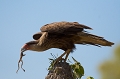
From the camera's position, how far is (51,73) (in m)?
4.39

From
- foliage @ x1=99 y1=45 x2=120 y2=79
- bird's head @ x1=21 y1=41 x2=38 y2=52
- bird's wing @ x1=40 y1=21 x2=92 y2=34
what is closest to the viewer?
bird's head @ x1=21 y1=41 x2=38 y2=52

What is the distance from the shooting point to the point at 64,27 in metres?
5.47

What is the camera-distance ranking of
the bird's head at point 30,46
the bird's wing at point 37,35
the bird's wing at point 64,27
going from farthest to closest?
1. the bird's wing at point 37,35
2. the bird's wing at point 64,27
3. the bird's head at point 30,46

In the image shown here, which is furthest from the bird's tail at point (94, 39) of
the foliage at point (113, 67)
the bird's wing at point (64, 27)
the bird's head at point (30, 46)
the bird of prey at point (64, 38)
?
the foliage at point (113, 67)

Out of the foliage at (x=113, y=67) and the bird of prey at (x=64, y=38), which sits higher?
the bird of prey at (x=64, y=38)

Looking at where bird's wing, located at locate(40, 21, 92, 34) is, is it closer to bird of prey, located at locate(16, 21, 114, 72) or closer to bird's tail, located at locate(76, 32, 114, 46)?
bird of prey, located at locate(16, 21, 114, 72)

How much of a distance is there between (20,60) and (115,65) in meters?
8.81

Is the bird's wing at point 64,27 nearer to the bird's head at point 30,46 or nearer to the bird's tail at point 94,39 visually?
the bird's tail at point 94,39

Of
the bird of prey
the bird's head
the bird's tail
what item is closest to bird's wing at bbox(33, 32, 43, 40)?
the bird of prey

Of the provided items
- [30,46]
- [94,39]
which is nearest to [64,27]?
[94,39]

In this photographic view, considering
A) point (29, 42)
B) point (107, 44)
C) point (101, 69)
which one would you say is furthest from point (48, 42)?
point (101, 69)

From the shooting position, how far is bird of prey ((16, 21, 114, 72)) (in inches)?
210

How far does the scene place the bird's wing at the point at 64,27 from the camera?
5397 mm

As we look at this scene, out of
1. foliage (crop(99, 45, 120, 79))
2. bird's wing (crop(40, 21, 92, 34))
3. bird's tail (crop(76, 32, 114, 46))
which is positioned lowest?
foliage (crop(99, 45, 120, 79))
